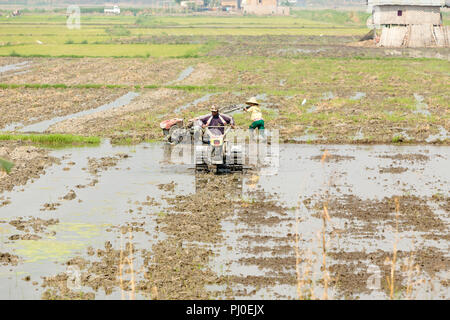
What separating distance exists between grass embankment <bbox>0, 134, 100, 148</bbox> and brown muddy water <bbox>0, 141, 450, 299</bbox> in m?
1.28

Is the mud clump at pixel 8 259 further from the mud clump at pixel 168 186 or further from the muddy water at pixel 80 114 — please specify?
the muddy water at pixel 80 114

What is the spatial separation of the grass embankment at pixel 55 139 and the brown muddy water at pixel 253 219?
4.19ft

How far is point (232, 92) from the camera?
3212 cm

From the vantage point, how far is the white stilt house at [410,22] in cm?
5869

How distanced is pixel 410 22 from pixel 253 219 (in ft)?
172

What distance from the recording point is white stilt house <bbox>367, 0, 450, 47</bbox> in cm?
5869

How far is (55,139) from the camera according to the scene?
2117 centimetres

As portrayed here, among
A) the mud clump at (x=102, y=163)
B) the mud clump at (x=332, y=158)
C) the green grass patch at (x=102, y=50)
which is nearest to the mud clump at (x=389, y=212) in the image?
the mud clump at (x=332, y=158)

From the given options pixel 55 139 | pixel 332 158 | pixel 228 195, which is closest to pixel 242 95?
pixel 55 139

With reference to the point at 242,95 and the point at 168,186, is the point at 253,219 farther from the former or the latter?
the point at 242,95

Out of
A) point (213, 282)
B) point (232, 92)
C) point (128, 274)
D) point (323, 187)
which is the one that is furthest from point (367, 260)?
point (232, 92)

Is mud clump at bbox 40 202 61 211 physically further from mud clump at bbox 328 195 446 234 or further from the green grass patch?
the green grass patch
